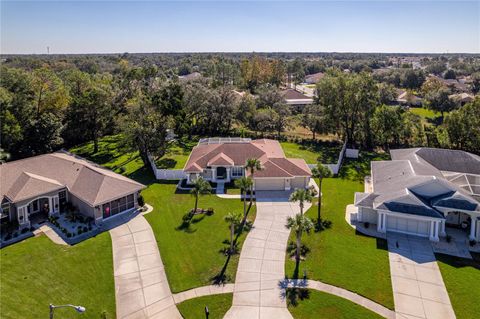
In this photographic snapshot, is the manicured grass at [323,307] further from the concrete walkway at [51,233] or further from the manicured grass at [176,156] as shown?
the manicured grass at [176,156]

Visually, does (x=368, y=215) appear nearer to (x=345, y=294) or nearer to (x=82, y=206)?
(x=345, y=294)

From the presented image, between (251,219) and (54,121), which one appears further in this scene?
(54,121)

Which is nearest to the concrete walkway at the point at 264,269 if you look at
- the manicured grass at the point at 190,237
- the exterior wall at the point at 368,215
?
the manicured grass at the point at 190,237

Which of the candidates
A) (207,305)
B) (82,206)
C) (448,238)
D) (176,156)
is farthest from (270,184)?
(82,206)

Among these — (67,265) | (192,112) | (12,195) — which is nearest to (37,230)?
(12,195)

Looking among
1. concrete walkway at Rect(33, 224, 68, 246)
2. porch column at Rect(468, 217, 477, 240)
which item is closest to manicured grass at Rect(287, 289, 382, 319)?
porch column at Rect(468, 217, 477, 240)

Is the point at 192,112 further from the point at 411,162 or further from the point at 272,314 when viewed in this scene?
the point at 272,314
